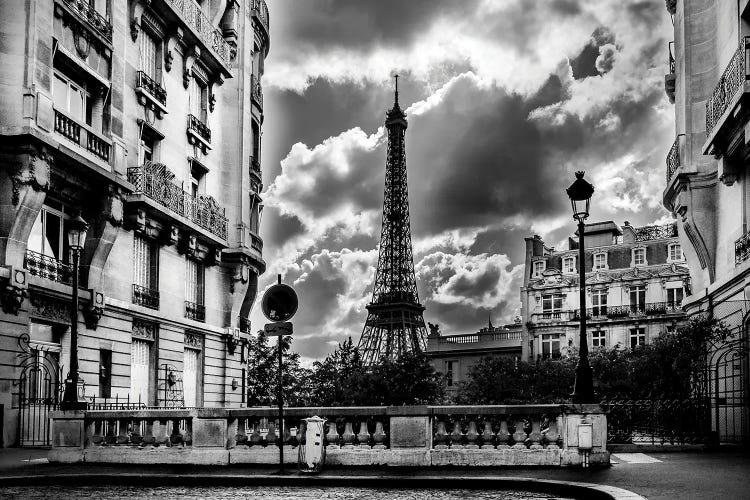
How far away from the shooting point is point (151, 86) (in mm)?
31719

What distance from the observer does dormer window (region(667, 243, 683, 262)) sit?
254ft

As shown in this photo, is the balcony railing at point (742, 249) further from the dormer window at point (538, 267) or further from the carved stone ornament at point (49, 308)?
the dormer window at point (538, 267)

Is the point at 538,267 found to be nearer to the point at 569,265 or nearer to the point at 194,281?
the point at 569,265

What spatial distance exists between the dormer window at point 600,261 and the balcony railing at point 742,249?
188 ft

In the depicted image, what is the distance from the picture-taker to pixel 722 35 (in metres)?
26.8

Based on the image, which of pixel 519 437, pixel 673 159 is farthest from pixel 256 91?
pixel 519 437

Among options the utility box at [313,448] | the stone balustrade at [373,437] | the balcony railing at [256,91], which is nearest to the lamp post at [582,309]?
the stone balustrade at [373,437]

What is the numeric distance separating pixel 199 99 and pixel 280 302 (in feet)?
77.5

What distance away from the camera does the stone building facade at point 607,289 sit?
7562 centimetres

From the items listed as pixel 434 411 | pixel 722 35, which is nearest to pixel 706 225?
pixel 722 35

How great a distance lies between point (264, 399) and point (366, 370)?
8216mm

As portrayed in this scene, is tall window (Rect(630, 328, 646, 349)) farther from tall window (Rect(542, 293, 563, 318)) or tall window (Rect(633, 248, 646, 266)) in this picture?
tall window (Rect(542, 293, 563, 318))

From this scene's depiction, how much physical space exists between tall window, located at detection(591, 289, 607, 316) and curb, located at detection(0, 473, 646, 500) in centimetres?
6689

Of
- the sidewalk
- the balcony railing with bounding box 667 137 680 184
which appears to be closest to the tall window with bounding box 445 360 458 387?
the balcony railing with bounding box 667 137 680 184
